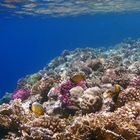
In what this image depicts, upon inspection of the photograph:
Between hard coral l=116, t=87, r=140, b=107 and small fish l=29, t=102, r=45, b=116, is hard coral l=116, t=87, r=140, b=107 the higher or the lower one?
the lower one

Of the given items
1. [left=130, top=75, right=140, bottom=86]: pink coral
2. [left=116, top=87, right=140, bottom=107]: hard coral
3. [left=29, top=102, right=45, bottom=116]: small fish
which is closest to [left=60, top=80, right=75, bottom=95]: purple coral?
[left=29, top=102, right=45, bottom=116]: small fish

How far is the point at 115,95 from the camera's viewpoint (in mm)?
7438

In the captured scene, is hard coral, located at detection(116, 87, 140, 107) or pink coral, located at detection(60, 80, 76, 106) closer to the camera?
hard coral, located at detection(116, 87, 140, 107)

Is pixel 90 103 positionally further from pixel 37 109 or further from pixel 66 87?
pixel 66 87

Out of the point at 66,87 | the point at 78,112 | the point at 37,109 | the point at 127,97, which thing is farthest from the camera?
the point at 66,87

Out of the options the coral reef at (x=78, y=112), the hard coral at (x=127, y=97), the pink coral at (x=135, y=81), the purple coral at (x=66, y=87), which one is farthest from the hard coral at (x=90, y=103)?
the pink coral at (x=135, y=81)

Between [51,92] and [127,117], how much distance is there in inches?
172

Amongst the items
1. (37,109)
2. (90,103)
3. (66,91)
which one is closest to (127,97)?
(90,103)

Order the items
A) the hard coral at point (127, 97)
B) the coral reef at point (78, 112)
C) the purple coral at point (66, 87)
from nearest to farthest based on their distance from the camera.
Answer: the coral reef at point (78, 112), the hard coral at point (127, 97), the purple coral at point (66, 87)

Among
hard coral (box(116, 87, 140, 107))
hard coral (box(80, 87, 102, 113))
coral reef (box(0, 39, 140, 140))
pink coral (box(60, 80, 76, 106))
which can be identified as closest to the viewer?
coral reef (box(0, 39, 140, 140))

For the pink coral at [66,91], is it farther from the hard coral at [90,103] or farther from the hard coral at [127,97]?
the hard coral at [127,97]

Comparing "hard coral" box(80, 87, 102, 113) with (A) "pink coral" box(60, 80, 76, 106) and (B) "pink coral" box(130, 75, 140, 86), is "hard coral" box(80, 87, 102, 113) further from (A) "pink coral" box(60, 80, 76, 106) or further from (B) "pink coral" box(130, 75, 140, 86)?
(B) "pink coral" box(130, 75, 140, 86)

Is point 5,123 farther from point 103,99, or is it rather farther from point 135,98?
point 135,98

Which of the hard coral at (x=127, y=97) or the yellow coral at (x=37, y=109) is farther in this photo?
the yellow coral at (x=37, y=109)
